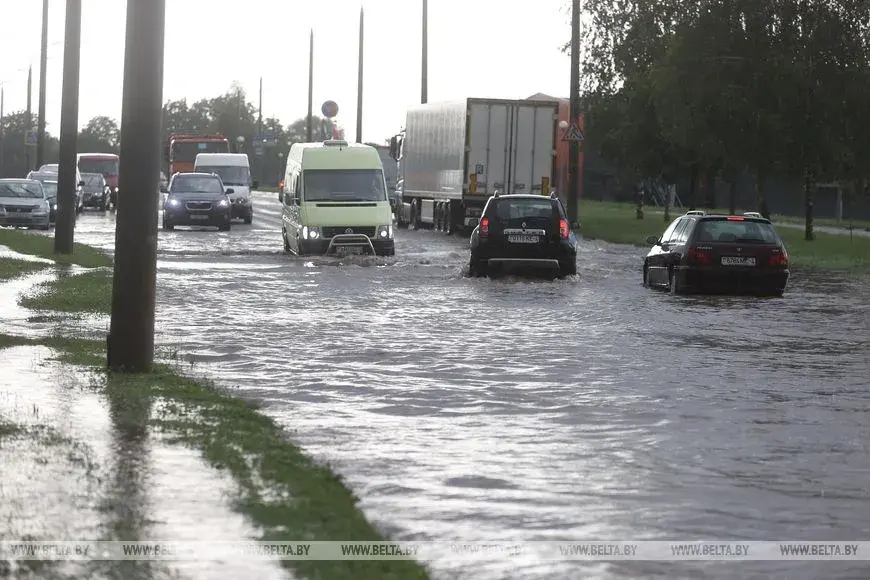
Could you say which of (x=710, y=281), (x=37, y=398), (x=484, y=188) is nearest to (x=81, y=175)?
(x=484, y=188)

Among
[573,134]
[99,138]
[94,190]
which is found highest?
[99,138]

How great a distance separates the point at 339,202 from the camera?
115 ft

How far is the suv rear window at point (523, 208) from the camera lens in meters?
30.0

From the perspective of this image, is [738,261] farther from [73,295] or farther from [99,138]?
[99,138]

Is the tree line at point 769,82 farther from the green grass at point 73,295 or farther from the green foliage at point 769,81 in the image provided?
the green grass at point 73,295

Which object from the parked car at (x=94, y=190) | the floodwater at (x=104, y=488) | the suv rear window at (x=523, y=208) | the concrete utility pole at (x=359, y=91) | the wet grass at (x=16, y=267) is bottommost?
the floodwater at (x=104, y=488)

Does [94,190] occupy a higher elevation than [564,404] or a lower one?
higher

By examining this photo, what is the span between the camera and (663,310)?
23.4 metres

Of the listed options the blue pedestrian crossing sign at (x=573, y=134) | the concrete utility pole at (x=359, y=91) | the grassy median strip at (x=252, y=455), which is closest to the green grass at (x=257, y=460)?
the grassy median strip at (x=252, y=455)

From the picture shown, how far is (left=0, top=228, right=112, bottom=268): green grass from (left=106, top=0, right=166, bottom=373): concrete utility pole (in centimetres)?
1569

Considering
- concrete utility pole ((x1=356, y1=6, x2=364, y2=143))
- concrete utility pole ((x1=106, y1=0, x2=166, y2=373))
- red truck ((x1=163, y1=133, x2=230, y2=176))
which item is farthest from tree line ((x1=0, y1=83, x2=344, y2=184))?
concrete utility pole ((x1=106, y1=0, x2=166, y2=373))

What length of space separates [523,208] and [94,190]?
1657 inches

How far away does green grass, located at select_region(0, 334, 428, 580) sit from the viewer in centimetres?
760

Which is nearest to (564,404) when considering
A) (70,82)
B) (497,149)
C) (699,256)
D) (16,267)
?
(699,256)
